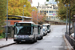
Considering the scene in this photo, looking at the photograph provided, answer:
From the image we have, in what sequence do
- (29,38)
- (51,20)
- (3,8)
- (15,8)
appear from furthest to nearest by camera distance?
(51,20)
(15,8)
(3,8)
(29,38)

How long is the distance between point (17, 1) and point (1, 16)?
3046 cm

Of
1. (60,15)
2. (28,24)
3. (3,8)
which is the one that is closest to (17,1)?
(60,15)

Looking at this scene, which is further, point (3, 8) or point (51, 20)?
point (51, 20)

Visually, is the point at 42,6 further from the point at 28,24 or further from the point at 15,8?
the point at 28,24

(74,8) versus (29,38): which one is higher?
(74,8)

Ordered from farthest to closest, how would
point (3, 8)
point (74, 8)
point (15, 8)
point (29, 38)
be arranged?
point (15, 8) → point (74, 8) → point (3, 8) → point (29, 38)

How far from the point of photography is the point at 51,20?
12250 centimetres

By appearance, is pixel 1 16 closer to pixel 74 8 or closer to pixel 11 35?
pixel 11 35

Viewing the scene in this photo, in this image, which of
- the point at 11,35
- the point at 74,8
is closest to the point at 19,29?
the point at 11,35

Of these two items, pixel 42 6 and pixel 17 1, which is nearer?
pixel 17 1

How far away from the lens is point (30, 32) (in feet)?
84.6

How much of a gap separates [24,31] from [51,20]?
97.3 metres

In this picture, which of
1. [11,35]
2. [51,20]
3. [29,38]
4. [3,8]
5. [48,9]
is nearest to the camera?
[29,38]

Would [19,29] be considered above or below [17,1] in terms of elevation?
below
